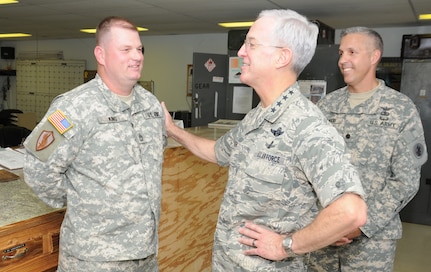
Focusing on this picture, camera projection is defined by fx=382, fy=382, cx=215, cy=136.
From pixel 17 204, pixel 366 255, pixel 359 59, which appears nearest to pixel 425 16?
pixel 359 59

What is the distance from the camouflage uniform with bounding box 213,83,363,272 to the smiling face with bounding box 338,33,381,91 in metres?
0.80

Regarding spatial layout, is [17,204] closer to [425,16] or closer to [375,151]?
[375,151]

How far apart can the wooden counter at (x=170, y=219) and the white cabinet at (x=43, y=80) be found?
646 centimetres

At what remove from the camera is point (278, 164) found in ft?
4.29

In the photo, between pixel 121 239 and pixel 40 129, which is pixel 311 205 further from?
pixel 40 129

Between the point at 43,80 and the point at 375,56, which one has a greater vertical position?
the point at 375,56

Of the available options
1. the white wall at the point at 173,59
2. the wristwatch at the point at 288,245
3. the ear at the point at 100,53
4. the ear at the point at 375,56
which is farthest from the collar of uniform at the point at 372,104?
the white wall at the point at 173,59

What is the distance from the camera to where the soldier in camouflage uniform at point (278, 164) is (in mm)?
1224

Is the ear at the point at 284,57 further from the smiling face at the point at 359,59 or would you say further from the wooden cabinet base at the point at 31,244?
the wooden cabinet base at the point at 31,244

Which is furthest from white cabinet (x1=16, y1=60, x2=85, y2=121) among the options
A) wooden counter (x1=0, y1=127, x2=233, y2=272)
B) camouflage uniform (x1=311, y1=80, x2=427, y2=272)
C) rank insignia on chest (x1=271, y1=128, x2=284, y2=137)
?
rank insignia on chest (x1=271, y1=128, x2=284, y2=137)

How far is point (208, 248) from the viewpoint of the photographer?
314 cm

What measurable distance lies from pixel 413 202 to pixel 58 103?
4.83 metres

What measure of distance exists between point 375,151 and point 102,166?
54.1 inches

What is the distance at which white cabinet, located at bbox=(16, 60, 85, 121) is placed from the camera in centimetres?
880
